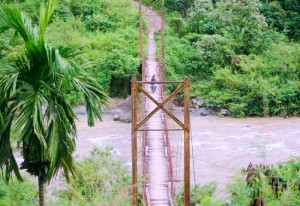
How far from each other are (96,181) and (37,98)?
3.06 metres

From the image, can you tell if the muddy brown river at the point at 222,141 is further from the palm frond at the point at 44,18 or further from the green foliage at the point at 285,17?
the palm frond at the point at 44,18

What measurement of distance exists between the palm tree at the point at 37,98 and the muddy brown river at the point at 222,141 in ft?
17.3

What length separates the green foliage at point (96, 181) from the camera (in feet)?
19.1

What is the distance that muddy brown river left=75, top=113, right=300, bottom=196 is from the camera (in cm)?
1005

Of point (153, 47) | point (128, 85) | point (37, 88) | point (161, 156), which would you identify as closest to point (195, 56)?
point (153, 47)

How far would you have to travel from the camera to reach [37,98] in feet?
11.5

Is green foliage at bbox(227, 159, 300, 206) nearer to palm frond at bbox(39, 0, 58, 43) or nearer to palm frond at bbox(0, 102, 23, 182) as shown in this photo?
palm frond at bbox(0, 102, 23, 182)

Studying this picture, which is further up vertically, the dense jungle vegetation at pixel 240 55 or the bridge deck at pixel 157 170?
the dense jungle vegetation at pixel 240 55

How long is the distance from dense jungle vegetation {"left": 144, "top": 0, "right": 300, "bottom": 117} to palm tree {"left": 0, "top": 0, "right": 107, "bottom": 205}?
1108 cm

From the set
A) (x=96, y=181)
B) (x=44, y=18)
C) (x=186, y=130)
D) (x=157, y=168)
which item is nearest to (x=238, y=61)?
(x=157, y=168)

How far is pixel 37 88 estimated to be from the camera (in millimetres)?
3617

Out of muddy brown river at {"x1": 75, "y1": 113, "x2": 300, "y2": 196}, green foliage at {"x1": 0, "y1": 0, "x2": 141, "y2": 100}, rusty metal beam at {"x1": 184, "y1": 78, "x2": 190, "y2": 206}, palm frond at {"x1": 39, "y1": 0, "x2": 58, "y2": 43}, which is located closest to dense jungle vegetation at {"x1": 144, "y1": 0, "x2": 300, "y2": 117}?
muddy brown river at {"x1": 75, "y1": 113, "x2": 300, "y2": 196}

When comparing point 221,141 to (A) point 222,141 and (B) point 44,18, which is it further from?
(B) point 44,18

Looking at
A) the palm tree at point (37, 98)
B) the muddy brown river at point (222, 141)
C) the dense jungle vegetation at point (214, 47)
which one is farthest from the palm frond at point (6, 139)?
the dense jungle vegetation at point (214, 47)
